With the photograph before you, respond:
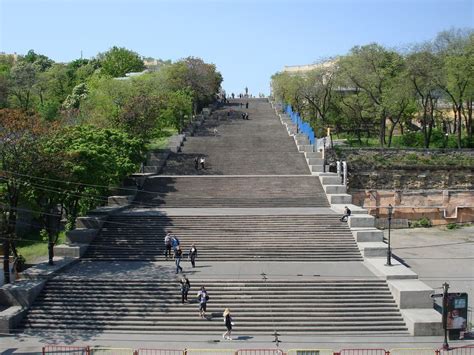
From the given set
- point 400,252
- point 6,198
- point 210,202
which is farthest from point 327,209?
point 6,198

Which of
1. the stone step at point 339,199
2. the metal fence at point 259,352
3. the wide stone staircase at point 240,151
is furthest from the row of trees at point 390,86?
the metal fence at point 259,352

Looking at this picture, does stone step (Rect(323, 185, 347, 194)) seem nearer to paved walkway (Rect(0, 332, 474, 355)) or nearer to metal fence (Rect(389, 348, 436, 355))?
paved walkway (Rect(0, 332, 474, 355))

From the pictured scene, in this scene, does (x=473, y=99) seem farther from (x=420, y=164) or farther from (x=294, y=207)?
(x=294, y=207)

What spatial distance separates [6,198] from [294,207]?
58.1 ft

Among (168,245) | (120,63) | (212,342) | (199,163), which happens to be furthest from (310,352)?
(120,63)

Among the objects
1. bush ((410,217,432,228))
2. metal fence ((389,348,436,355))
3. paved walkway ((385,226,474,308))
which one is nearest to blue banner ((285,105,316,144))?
bush ((410,217,432,228))

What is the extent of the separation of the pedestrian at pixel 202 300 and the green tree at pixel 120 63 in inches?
2801

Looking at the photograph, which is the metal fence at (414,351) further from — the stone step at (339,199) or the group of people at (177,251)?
the stone step at (339,199)

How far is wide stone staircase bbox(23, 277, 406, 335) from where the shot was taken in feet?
75.7

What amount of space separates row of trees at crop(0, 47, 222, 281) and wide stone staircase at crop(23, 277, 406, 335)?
386cm

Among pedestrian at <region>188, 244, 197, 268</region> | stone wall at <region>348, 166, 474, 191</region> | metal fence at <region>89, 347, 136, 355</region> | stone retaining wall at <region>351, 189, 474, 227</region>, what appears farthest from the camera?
stone wall at <region>348, 166, 474, 191</region>

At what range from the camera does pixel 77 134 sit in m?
33.2

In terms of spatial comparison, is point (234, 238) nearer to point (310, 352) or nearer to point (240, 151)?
point (310, 352)

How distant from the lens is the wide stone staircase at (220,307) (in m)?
23.1
